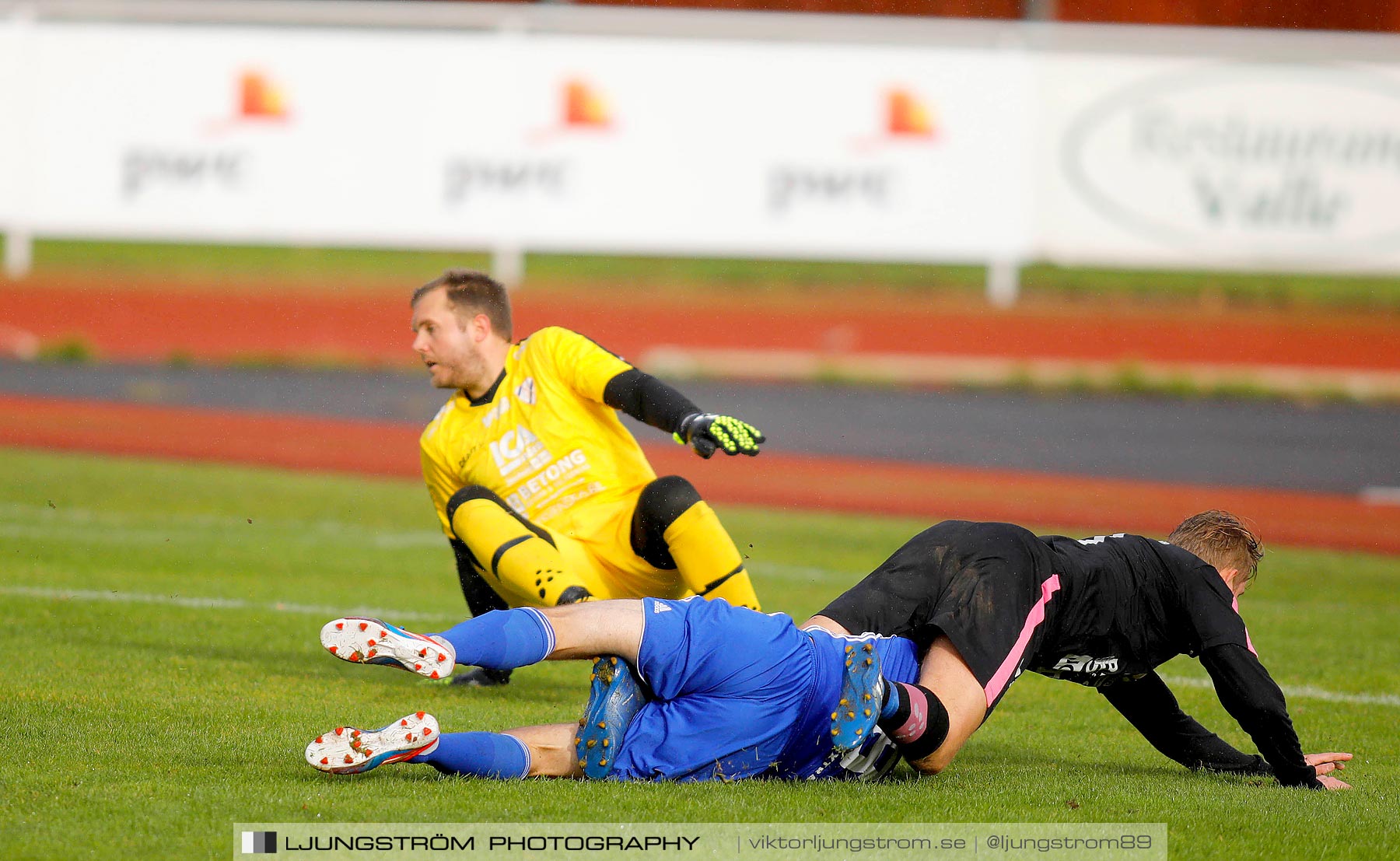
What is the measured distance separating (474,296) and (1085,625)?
98.2 inches

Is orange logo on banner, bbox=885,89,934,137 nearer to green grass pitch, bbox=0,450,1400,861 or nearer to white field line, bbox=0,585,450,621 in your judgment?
green grass pitch, bbox=0,450,1400,861

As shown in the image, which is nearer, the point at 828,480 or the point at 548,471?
the point at 548,471

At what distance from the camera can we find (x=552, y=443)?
5609mm

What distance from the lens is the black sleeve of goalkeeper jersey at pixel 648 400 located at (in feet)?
17.0

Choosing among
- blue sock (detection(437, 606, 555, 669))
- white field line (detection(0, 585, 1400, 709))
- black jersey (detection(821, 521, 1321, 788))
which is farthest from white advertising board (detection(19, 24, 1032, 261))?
blue sock (detection(437, 606, 555, 669))

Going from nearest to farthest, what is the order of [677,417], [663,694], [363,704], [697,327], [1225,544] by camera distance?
[663,694] < [1225,544] < [677,417] < [363,704] < [697,327]

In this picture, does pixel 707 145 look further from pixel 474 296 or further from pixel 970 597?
pixel 970 597

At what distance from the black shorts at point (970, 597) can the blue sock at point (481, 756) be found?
1.06m

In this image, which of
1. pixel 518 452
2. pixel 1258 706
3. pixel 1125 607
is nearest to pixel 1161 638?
pixel 1125 607

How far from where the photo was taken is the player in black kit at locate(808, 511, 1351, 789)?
4457 mm

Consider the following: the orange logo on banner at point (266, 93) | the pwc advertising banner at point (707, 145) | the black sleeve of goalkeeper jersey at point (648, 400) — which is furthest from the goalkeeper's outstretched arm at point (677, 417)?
the orange logo on banner at point (266, 93)

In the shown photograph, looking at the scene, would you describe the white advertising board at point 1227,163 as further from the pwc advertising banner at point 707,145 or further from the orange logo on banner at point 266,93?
the orange logo on banner at point 266,93

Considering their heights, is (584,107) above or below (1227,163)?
above

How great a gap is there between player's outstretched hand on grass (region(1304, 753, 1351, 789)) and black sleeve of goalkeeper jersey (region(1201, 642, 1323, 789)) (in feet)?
0.17
